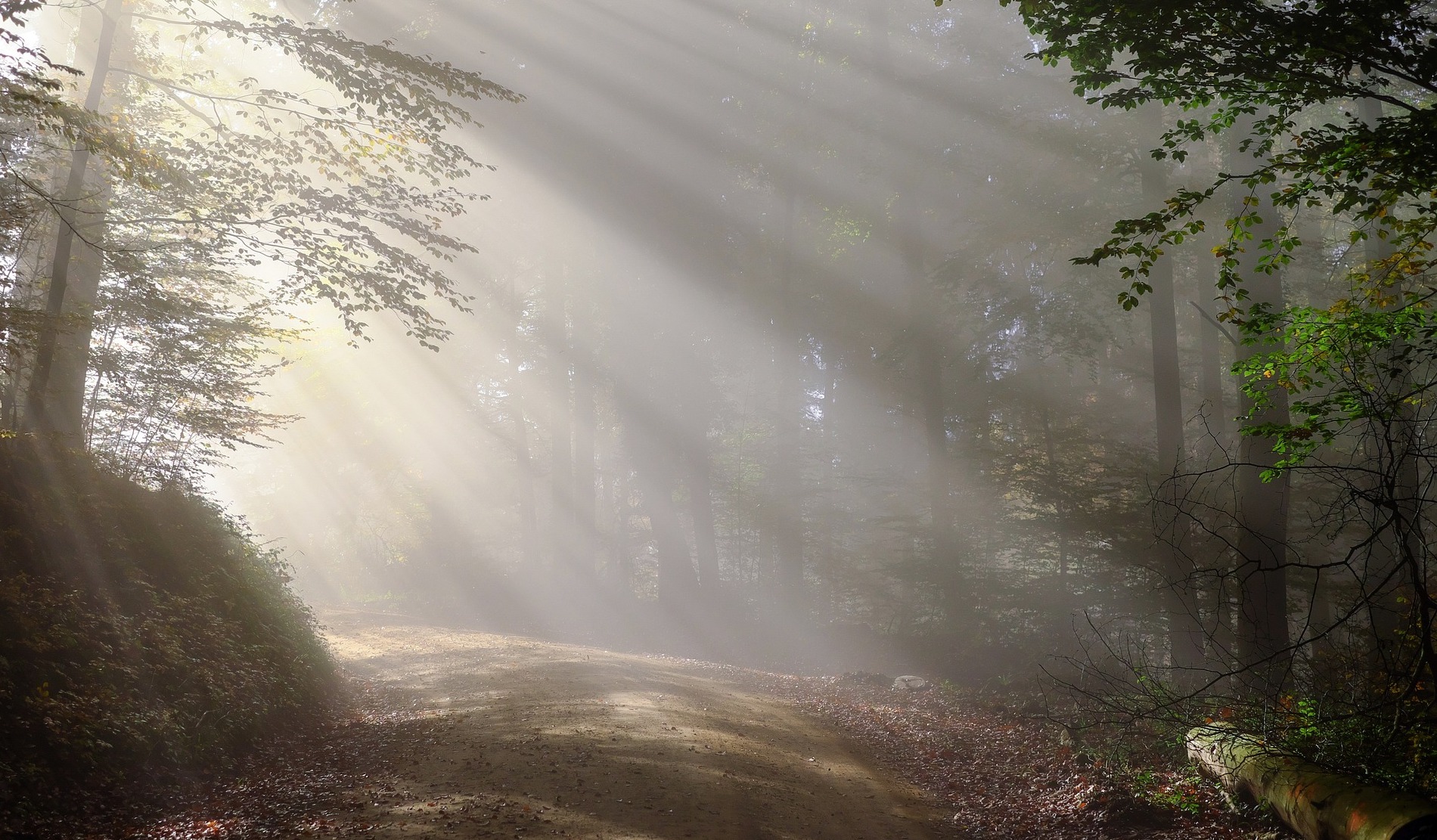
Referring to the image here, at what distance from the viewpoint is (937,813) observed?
7949 mm

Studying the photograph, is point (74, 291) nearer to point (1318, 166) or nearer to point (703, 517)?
point (1318, 166)

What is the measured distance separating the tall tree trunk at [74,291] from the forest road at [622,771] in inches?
253

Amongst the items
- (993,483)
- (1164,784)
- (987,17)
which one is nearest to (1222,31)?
(1164,784)

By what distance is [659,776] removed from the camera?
7883 millimetres

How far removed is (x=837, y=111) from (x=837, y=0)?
3.76 m

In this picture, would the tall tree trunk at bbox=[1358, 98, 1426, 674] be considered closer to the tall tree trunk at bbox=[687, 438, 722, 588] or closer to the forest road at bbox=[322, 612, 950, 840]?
the forest road at bbox=[322, 612, 950, 840]

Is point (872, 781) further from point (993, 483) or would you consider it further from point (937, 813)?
point (993, 483)

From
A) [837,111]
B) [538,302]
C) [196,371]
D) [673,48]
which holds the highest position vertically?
[673,48]

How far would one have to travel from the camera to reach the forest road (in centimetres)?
659

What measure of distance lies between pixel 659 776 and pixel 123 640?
5.66 meters

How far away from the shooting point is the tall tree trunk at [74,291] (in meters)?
9.96

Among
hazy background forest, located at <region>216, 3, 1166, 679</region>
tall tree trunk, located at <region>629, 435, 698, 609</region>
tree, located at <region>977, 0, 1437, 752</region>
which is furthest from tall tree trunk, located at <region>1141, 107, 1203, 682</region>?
tall tree trunk, located at <region>629, 435, 698, 609</region>

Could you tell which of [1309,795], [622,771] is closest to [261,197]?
[622,771]

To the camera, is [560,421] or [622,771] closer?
[622,771]
